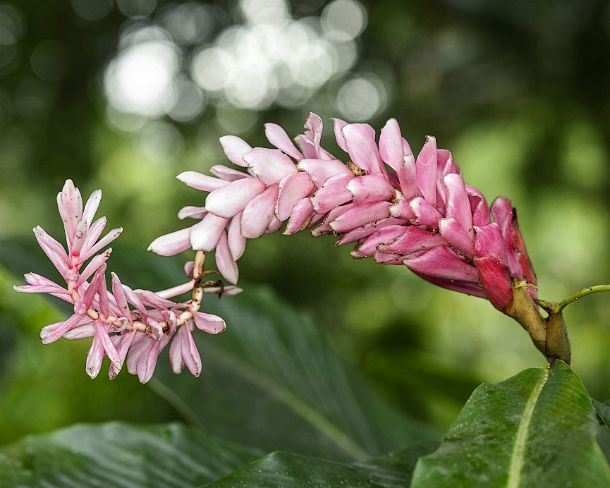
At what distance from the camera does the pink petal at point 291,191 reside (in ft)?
2.71

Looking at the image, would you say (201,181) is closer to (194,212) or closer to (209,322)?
(194,212)

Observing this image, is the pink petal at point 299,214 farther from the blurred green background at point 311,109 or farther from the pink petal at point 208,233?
the blurred green background at point 311,109

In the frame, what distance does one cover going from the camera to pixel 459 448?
714mm

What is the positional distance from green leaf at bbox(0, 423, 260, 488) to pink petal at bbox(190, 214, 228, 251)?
1.87ft

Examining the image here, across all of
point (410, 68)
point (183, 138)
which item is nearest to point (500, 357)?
point (410, 68)

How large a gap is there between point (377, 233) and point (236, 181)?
17cm

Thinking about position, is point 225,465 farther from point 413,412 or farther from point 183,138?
point 183,138

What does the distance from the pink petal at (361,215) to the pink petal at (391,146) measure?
5cm

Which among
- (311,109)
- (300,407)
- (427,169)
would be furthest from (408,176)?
(311,109)

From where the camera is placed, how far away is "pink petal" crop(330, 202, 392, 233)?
2.72 ft

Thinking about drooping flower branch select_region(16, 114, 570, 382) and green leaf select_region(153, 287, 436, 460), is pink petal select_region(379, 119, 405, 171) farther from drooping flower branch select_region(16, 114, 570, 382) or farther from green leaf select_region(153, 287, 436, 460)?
green leaf select_region(153, 287, 436, 460)

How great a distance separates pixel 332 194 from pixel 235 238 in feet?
0.42

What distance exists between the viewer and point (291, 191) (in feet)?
2.73

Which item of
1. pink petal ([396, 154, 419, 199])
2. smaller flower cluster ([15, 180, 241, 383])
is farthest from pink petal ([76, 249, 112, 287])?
pink petal ([396, 154, 419, 199])
